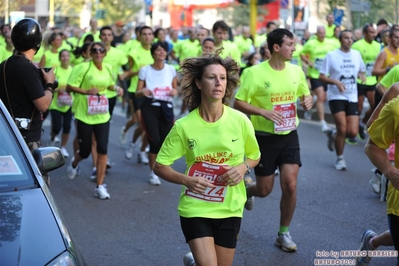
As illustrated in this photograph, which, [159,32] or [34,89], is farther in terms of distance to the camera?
[159,32]

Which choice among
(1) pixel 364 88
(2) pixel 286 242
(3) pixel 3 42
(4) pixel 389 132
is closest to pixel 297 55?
(1) pixel 364 88

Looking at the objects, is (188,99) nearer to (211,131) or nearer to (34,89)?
(211,131)

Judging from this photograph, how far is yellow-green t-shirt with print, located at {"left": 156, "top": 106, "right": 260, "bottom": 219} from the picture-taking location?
16.1 feet

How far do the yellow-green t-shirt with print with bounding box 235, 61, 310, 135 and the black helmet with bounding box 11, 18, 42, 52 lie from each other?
189 centimetres

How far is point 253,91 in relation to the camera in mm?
7250

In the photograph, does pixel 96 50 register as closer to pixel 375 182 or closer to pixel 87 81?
pixel 87 81

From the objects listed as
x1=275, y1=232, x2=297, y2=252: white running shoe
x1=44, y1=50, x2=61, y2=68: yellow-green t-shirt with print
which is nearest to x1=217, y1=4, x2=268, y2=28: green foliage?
x1=44, y1=50, x2=61, y2=68: yellow-green t-shirt with print

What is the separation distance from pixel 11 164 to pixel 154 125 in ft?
18.9

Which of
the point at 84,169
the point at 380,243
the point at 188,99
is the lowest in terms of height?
the point at 84,169

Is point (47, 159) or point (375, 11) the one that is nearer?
point (47, 159)

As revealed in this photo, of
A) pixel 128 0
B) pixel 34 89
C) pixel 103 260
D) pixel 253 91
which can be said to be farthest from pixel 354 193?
pixel 128 0

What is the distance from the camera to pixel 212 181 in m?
4.93

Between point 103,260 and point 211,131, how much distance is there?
7.77 ft

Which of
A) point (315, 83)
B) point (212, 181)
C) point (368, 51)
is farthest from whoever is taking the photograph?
point (315, 83)
